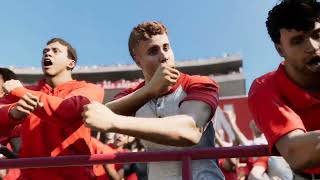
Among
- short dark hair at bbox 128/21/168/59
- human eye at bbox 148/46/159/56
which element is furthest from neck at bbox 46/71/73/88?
human eye at bbox 148/46/159/56

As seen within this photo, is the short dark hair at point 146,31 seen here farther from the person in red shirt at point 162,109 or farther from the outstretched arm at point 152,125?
the outstretched arm at point 152,125

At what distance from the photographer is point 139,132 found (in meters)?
2.20

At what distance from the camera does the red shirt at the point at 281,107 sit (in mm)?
2160

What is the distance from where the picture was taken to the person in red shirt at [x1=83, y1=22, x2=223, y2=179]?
7.22 ft

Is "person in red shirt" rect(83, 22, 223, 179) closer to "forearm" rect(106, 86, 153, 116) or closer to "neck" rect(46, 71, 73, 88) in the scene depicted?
"forearm" rect(106, 86, 153, 116)

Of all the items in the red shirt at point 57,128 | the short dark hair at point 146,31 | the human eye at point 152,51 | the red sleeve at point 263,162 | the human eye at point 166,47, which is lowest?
the red sleeve at point 263,162

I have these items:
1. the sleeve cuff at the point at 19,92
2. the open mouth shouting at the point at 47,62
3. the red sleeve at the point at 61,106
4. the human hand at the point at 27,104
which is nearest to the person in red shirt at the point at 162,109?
the red sleeve at the point at 61,106

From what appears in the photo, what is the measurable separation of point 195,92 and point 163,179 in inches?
17.8

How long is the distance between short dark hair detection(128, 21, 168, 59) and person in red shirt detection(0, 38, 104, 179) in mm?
569

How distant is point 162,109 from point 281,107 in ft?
2.17

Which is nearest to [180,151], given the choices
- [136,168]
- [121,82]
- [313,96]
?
[313,96]

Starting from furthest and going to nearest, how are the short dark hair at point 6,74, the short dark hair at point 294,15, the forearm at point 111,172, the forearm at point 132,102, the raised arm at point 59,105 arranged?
the short dark hair at point 6,74 < the forearm at point 111,172 < the raised arm at point 59,105 < the forearm at point 132,102 < the short dark hair at point 294,15

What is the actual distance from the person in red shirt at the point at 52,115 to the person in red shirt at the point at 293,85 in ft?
4.10

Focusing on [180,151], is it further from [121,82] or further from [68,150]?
[121,82]
